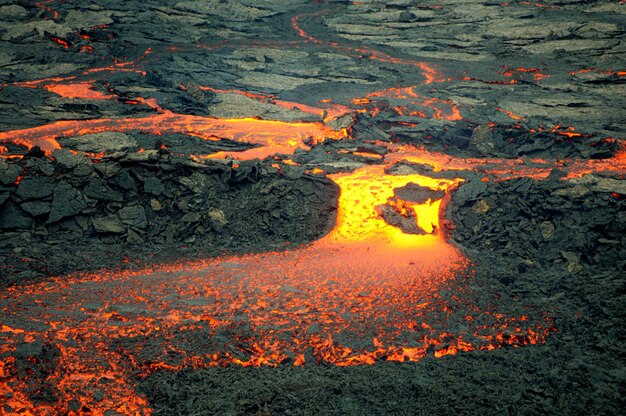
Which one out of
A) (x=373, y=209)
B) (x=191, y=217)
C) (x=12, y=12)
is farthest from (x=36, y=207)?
(x=12, y=12)

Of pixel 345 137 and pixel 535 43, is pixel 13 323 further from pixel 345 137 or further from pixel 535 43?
pixel 535 43

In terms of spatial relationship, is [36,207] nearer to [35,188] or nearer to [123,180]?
[35,188]

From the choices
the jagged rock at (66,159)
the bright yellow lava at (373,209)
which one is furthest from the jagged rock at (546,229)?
the jagged rock at (66,159)

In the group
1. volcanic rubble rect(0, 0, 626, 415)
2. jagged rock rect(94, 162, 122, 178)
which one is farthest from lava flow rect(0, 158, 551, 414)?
jagged rock rect(94, 162, 122, 178)

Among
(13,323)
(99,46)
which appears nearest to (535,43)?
(99,46)

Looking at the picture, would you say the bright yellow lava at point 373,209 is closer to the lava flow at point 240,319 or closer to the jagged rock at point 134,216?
the lava flow at point 240,319

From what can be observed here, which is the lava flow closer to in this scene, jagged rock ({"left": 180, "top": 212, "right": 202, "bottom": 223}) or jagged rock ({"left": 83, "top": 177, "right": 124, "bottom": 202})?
jagged rock ({"left": 180, "top": 212, "right": 202, "bottom": 223})

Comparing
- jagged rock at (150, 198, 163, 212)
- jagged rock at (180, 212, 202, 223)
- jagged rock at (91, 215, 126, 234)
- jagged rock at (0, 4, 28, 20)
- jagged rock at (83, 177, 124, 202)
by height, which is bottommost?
jagged rock at (91, 215, 126, 234)
